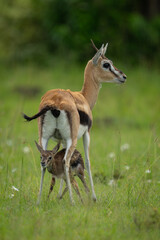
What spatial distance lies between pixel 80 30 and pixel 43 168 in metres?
11.2

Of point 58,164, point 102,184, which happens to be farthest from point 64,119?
point 102,184

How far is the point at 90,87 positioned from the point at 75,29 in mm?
10182

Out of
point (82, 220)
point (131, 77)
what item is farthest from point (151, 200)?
point (131, 77)

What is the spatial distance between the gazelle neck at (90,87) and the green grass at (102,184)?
78 cm

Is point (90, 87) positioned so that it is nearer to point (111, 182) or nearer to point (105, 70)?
point (105, 70)

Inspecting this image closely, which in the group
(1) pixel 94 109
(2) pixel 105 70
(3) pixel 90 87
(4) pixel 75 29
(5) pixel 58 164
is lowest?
(5) pixel 58 164

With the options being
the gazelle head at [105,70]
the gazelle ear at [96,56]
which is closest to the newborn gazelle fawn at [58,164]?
the gazelle head at [105,70]

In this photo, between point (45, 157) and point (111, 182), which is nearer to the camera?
point (45, 157)

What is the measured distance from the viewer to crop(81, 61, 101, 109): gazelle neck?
615 centimetres

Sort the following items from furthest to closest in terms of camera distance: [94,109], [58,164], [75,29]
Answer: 1. [75,29]
2. [94,109]
3. [58,164]

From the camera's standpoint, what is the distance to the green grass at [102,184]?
4379 mm

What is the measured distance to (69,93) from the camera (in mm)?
5379

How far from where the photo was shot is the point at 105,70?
20.4ft

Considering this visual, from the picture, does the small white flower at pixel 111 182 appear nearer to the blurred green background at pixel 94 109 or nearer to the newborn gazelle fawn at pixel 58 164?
the blurred green background at pixel 94 109
